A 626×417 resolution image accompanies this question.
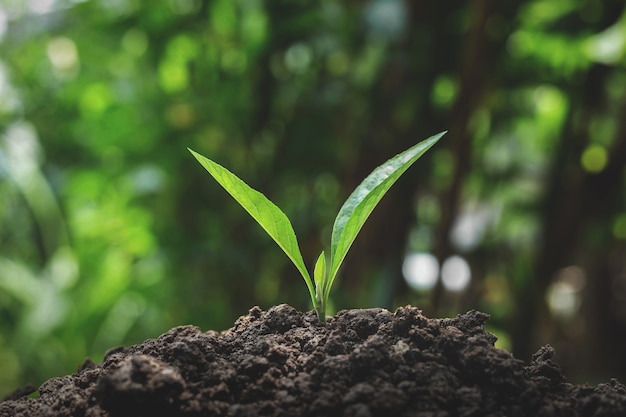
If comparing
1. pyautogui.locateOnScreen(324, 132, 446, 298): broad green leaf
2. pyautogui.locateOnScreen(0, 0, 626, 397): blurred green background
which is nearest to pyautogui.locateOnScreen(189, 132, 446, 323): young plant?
pyautogui.locateOnScreen(324, 132, 446, 298): broad green leaf

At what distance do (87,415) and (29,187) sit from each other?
166cm

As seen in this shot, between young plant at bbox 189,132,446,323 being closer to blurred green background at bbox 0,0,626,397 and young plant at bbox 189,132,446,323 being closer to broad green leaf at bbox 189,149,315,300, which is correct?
broad green leaf at bbox 189,149,315,300

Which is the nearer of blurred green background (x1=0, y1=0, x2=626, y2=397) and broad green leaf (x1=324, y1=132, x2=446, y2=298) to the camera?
broad green leaf (x1=324, y1=132, x2=446, y2=298)

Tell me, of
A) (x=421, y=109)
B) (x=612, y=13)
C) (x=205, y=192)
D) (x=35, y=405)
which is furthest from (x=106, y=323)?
(x=612, y=13)

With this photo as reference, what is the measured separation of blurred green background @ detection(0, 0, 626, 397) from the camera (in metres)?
1.44

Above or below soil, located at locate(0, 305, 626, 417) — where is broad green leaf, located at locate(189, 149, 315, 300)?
above

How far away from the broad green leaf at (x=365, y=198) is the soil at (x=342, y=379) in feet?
0.20

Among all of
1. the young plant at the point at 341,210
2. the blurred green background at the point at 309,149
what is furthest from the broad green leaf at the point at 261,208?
the blurred green background at the point at 309,149

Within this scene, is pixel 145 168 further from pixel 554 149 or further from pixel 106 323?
pixel 554 149

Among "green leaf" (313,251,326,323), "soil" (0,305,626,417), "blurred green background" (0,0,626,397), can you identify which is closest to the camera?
"soil" (0,305,626,417)

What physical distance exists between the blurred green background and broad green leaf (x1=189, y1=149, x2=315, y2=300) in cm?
70

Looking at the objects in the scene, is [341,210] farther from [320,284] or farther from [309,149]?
[309,149]

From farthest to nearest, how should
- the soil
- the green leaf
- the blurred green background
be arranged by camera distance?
the blurred green background < the green leaf < the soil

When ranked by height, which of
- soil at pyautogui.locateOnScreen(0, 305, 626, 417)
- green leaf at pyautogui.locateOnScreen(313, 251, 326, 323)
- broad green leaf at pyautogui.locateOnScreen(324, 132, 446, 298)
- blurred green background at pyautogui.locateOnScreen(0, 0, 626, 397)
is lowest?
soil at pyautogui.locateOnScreen(0, 305, 626, 417)
